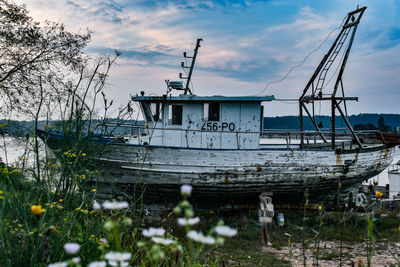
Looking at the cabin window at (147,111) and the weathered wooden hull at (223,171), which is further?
the cabin window at (147,111)

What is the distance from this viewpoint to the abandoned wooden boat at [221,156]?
9.26 m

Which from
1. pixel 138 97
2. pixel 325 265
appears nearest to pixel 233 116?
pixel 138 97

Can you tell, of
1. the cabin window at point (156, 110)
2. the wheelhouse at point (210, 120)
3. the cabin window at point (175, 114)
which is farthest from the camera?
the cabin window at point (156, 110)

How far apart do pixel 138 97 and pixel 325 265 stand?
7.30 metres

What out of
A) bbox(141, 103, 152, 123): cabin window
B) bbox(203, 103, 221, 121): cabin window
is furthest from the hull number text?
bbox(141, 103, 152, 123): cabin window

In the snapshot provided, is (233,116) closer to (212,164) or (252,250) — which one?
(212,164)

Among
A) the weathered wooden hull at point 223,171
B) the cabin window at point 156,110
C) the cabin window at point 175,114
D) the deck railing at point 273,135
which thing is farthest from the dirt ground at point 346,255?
the cabin window at point 156,110

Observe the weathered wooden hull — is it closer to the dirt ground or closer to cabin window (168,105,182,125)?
cabin window (168,105,182,125)

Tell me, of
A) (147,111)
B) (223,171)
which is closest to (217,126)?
(223,171)

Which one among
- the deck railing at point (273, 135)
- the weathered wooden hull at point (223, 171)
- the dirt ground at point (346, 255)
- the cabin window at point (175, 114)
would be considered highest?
the cabin window at point (175, 114)

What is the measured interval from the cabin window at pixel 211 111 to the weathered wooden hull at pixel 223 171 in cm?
149

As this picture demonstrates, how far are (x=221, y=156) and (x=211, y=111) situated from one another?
1.76 m

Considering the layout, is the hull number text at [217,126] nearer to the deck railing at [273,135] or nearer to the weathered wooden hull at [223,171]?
the deck railing at [273,135]

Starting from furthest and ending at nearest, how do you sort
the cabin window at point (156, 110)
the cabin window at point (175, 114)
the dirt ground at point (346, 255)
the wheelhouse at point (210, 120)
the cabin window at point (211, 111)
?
the cabin window at point (156, 110), the cabin window at point (175, 114), the cabin window at point (211, 111), the wheelhouse at point (210, 120), the dirt ground at point (346, 255)
